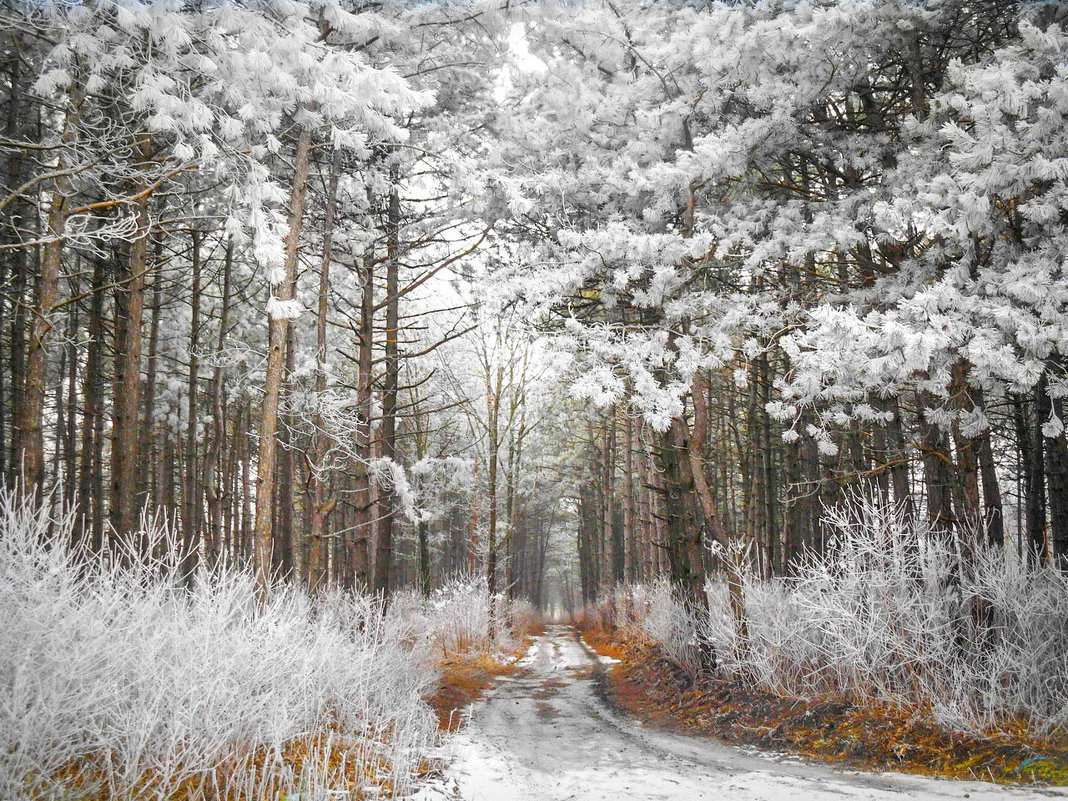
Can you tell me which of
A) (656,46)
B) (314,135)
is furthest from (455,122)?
(656,46)

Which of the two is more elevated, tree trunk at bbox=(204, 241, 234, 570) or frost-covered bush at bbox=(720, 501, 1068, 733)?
tree trunk at bbox=(204, 241, 234, 570)

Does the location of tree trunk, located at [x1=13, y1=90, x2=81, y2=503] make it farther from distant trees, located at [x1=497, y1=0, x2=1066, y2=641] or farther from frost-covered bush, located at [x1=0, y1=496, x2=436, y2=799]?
distant trees, located at [x1=497, y1=0, x2=1066, y2=641]

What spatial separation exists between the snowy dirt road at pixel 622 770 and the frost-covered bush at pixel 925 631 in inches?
43.2

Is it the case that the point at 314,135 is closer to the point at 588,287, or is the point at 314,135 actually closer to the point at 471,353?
the point at 588,287

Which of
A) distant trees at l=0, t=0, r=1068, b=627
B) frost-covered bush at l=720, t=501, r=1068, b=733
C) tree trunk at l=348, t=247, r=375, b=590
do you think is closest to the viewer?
frost-covered bush at l=720, t=501, r=1068, b=733

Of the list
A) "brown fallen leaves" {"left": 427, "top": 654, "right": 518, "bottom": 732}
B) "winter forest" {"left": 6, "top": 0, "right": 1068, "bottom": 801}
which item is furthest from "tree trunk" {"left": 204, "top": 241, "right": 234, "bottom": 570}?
"brown fallen leaves" {"left": 427, "top": 654, "right": 518, "bottom": 732}

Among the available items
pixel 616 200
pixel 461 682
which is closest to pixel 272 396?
pixel 616 200

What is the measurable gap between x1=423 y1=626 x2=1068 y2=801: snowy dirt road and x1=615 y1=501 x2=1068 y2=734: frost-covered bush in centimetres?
110

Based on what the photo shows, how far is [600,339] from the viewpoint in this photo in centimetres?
973

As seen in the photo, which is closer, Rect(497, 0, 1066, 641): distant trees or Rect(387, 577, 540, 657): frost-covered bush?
Rect(497, 0, 1066, 641): distant trees

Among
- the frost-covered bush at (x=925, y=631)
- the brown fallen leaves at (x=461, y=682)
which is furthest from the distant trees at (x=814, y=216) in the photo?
the brown fallen leaves at (x=461, y=682)

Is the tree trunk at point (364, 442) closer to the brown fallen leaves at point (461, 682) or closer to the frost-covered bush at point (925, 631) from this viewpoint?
the brown fallen leaves at point (461, 682)

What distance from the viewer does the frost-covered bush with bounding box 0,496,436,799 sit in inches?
145

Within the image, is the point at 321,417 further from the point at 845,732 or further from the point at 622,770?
the point at 845,732
